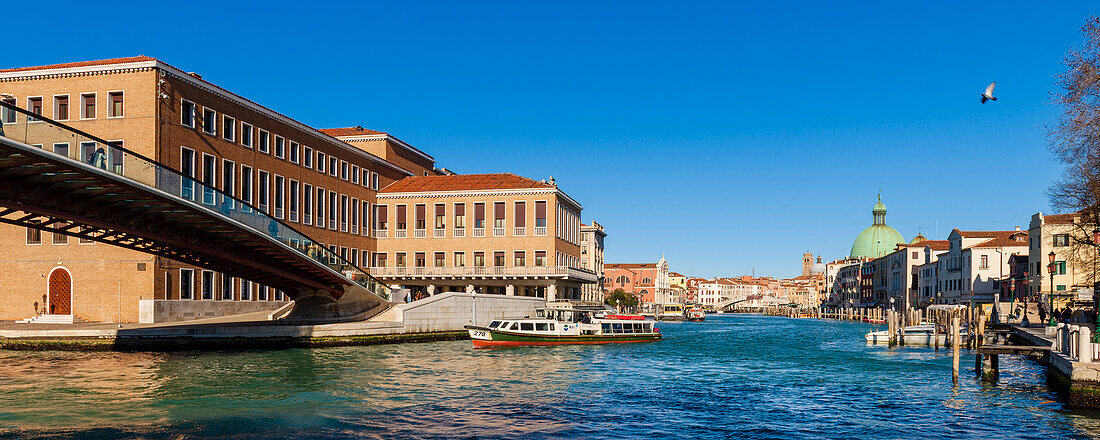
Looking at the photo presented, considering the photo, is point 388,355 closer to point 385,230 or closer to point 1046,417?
point 1046,417

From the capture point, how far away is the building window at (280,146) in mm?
49562

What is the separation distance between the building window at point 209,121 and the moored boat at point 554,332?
15713mm

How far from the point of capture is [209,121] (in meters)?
43.3

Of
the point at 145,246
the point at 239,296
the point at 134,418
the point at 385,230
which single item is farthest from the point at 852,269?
the point at 134,418

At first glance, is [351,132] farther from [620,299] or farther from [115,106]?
[620,299]

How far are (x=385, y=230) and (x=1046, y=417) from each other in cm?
4638

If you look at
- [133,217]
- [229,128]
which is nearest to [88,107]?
[229,128]

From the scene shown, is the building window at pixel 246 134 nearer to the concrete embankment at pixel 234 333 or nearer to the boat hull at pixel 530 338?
the concrete embankment at pixel 234 333

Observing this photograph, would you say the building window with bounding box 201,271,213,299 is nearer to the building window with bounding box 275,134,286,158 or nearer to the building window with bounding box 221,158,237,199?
the building window with bounding box 221,158,237,199

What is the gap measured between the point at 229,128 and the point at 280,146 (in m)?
5.13

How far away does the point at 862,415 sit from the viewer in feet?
65.7

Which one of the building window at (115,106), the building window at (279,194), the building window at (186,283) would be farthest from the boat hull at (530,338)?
the building window at (115,106)

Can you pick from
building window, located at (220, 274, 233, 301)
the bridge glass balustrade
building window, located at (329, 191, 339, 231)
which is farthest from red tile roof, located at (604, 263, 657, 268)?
the bridge glass balustrade

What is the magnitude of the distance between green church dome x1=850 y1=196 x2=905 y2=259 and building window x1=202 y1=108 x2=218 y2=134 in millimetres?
130994
